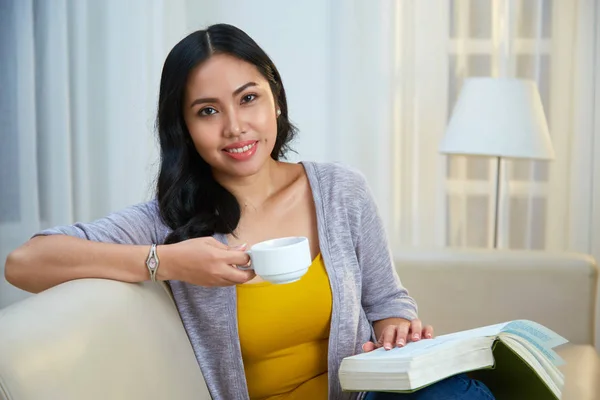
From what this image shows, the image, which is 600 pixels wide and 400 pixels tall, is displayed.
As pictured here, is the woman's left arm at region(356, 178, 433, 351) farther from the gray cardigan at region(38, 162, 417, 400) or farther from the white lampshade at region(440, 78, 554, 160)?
the white lampshade at region(440, 78, 554, 160)

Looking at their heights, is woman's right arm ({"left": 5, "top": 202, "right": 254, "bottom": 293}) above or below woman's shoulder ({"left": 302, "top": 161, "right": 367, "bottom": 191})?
below

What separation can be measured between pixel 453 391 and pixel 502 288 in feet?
3.25

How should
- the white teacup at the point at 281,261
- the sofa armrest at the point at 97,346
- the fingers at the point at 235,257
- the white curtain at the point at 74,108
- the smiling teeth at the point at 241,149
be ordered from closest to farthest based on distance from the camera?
the sofa armrest at the point at 97,346, the white teacup at the point at 281,261, the fingers at the point at 235,257, the smiling teeth at the point at 241,149, the white curtain at the point at 74,108

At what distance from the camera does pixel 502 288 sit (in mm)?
2318

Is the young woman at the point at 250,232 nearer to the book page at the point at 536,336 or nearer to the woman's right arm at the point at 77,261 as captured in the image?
the woman's right arm at the point at 77,261

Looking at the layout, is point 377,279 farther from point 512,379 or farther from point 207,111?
point 207,111

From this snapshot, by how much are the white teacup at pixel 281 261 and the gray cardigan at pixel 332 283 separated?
1.06 ft

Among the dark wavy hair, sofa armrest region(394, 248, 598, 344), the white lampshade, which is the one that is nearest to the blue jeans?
the dark wavy hair

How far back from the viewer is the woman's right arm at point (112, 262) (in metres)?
1.39

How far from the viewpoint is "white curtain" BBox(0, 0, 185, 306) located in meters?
3.16

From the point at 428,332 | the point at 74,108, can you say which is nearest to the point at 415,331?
the point at 428,332

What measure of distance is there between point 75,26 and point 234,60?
1845 millimetres

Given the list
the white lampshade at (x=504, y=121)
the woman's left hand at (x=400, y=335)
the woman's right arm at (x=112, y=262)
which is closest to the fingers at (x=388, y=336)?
the woman's left hand at (x=400, y=335)

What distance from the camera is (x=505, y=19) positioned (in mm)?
3223
